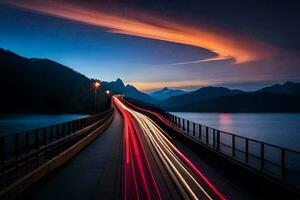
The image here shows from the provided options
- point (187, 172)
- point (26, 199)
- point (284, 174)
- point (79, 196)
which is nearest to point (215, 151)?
point (187, 172)

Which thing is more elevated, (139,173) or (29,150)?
(29,150)

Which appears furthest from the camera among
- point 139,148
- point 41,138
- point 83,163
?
point 139,148

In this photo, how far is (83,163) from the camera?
73.3 feet

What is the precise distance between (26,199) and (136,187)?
4.09m

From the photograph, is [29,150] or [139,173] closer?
[29,150]

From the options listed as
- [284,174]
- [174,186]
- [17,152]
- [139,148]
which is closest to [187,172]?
[174,186]

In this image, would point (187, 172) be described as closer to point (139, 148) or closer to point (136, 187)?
point (136, 187)

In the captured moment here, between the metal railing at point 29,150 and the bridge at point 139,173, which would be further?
the metal railing at point 29,150

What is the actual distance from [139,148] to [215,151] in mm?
9333

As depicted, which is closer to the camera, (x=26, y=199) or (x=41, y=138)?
(x=26, y=199)

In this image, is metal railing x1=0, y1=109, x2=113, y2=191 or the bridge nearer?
the bridge

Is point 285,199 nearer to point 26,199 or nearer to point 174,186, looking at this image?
point 174,186

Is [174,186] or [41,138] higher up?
[41,138]

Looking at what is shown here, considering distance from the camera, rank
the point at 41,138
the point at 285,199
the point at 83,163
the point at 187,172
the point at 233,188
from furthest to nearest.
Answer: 1. the point at 83,163
2. the point at 41,138
3. the point at 187,172
4. the point at 233,188
5. the point at 285,199
